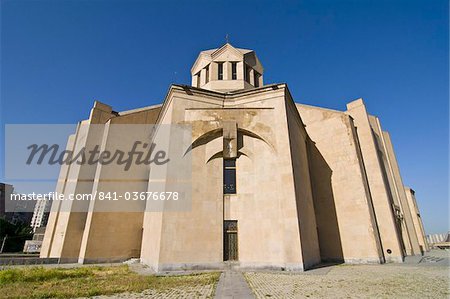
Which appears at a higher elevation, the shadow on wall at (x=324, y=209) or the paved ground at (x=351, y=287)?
the shadow on wall at (x=324, y=209)

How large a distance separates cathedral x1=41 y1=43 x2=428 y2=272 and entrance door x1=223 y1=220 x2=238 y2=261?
0.18 ft

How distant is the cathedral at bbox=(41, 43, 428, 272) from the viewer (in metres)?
13.7

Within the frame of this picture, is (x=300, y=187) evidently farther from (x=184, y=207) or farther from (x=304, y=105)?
(x=304, y=105)

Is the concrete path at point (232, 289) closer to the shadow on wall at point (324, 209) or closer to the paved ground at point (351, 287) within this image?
the paved ground at point (351, 287)

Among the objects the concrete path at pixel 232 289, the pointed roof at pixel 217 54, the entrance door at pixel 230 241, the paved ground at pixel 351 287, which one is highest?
the pointed roof at pixel 217 54

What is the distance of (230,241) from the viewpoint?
14133mm

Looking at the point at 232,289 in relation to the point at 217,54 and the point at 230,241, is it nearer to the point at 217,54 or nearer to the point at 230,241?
the point at 230,241

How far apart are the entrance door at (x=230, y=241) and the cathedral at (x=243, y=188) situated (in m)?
0.05

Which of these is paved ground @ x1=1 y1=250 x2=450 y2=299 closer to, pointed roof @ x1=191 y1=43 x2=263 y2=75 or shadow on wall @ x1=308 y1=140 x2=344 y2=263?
shadow on wall @ x1=308 y1=140 x2=344 y2=263

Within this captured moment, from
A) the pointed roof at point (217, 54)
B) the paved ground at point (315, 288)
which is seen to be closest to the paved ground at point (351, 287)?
the paved ground at point (315, 288)

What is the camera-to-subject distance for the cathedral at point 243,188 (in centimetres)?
1368

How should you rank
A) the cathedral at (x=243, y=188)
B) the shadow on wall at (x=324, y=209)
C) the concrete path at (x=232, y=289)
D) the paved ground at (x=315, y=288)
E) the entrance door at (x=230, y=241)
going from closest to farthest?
the concrete path at (x=232, y=289), the paved ground at (x=315, y=288), the cathedral at (x=243, y=188), the entrance door at (x=230, y=241), the shadow on wall at (x=324, y=209)

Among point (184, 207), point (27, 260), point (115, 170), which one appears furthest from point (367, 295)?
point (27, 260)

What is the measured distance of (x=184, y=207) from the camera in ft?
45.4
